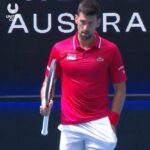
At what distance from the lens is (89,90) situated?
480cm

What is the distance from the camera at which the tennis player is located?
480 centimetres

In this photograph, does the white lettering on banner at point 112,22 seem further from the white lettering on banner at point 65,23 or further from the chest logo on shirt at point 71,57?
the chest logo on shirt at point 71,57

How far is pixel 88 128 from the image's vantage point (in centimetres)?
486

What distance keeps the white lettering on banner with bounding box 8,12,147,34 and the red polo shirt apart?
1104 mm

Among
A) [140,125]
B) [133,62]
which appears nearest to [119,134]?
[140,125]

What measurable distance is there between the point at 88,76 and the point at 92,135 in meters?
0.41

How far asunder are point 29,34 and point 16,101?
0.60 meters

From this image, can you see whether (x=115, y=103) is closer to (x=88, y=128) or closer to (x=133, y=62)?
(x=88, y=128)

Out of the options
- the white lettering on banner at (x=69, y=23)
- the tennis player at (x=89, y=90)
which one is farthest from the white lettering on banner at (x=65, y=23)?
the tennis player at (x=89, y=90)

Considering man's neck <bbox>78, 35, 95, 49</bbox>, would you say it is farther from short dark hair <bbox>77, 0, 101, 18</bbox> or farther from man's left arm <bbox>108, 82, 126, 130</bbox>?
man's left arm <bbox>108, 82, 126, 130</bbox>

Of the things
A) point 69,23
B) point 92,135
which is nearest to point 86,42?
point 92,135

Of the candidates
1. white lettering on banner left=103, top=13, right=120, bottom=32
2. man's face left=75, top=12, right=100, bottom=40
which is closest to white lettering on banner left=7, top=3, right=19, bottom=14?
white lettering on banner left=103, top=13, right=120, bottom=32

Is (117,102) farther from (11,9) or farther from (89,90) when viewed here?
(11,9)

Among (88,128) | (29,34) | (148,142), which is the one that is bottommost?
(148,142)
